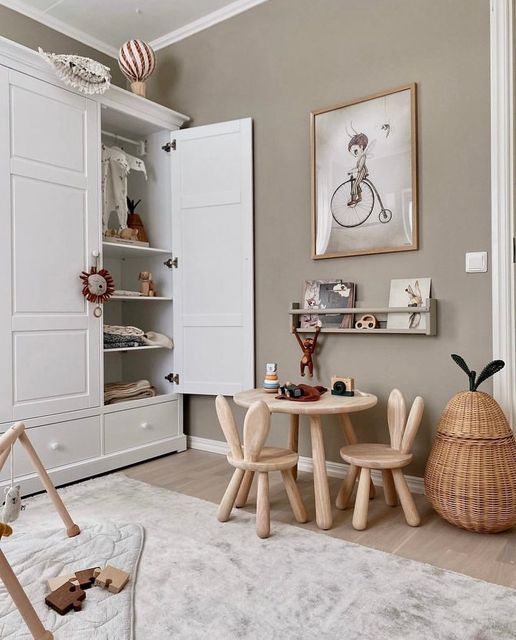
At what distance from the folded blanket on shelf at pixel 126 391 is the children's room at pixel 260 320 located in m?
0.01

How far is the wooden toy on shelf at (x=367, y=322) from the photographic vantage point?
106 inches

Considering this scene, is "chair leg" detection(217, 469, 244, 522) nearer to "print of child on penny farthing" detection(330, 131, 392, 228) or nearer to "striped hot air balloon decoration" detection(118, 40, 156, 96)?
"print of child on penny farthing" detection(330, 131, 392, 228)

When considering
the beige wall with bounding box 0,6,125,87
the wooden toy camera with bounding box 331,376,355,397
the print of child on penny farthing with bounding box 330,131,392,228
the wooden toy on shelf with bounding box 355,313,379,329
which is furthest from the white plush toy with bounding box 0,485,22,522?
the beige wall with bounding box 0,6,125,87

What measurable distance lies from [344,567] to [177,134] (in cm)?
283

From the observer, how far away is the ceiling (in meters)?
3.16

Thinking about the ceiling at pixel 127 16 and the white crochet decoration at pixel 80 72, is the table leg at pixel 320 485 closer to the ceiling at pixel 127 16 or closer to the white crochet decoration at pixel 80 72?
the white crochet decoration at pixel 80 72

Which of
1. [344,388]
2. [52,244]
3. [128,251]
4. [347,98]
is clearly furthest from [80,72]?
[344,388]

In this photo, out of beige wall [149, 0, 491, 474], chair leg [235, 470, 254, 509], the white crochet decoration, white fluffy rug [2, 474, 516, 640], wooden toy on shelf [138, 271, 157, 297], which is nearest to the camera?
white fluffy rug [2, 474, 516, 640]

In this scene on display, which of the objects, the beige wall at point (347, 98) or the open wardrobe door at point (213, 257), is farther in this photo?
the open wardrobe door at point (213, 257)

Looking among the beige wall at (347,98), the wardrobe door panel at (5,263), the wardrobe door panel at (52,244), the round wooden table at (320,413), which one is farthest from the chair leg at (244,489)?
the wardrobe door panel at (5,263)

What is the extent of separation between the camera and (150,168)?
3602 millimetres

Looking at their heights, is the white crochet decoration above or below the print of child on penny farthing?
above

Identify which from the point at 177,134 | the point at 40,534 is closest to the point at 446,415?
the point at 40,534

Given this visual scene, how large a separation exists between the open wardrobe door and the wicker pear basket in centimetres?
134
